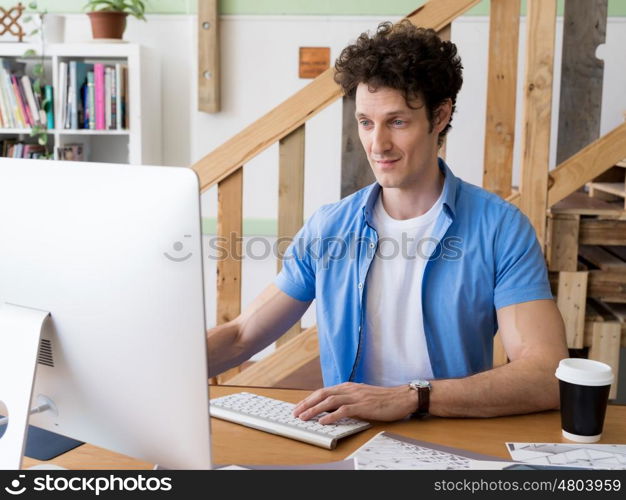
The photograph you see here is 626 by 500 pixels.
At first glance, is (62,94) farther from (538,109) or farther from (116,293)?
(116,293)

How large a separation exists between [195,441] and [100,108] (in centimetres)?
330

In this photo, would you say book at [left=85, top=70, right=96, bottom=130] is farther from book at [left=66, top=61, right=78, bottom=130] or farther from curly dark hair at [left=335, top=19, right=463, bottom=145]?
curly dark hair at [left=335, top=19, right=463, bottom=145]

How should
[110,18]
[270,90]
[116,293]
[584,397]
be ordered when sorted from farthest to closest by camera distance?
1. [270,90]
2. [110,18]
3. [584,397]
4. [116,293]

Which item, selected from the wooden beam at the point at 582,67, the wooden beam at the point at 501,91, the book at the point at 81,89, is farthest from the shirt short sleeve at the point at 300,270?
the book at the point at 81,89

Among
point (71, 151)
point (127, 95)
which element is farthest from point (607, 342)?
point (71, 151)

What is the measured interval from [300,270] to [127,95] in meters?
2.47

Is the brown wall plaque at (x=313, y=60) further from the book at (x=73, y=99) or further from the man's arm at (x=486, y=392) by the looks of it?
the man's arm at (x=486, y=392)

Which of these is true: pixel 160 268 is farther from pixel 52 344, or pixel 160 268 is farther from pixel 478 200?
pixel 478 200

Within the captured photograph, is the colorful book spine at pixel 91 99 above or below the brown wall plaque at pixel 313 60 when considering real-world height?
below

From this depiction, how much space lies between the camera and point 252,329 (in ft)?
5.60

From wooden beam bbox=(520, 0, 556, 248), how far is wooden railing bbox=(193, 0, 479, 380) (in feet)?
0.73

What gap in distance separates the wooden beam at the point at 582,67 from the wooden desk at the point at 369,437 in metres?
2.00

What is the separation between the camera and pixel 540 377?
1.43m

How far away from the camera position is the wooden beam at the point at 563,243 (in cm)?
263
